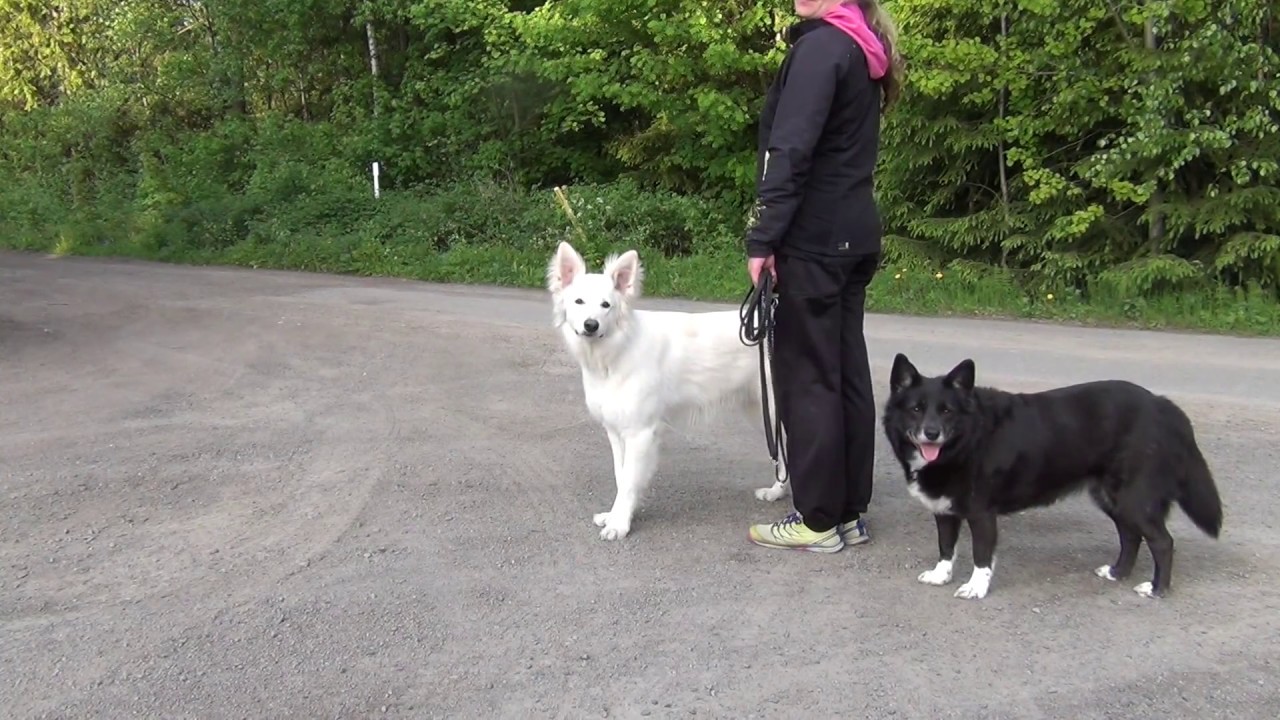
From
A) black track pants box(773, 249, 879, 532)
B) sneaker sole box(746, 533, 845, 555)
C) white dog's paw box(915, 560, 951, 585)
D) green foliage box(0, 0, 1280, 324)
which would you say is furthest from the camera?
green foliage box(0, 0, 1280, 324)

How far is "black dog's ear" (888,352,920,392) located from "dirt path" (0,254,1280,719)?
84 cm

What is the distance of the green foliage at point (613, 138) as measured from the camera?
11281mm

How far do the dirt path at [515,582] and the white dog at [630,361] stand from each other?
0.38 metres

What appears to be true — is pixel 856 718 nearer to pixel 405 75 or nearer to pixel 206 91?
pixel 405 75

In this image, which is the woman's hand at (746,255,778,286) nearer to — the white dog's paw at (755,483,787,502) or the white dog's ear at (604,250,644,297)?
the white dog's ear at (604,250,644,297)


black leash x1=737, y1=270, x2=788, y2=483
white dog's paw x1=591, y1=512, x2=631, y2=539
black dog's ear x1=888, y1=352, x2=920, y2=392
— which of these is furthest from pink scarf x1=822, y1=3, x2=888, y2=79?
white dog's paw x1=591, y1=512, x2=631, y2=539

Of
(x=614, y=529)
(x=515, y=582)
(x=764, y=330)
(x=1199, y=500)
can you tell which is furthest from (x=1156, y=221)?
(x=515, y=582)

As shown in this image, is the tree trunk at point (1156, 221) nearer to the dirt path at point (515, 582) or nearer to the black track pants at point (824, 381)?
the dirt path at point (515, 582)

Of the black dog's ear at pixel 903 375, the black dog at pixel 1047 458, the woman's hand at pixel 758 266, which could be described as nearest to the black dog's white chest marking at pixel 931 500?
the black dog at pixel 1047 458

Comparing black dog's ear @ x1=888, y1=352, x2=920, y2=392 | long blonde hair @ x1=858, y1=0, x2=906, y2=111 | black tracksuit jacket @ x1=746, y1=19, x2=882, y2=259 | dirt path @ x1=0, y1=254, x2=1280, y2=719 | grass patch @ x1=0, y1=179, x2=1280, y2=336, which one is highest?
long blonde hair @ x1=858, y1=0, x2=906, y2=111

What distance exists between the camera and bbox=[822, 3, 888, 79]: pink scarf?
4133 mm

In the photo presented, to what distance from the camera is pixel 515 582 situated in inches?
171

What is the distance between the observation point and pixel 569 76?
17.9 metres

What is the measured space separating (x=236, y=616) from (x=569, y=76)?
49.5ft
